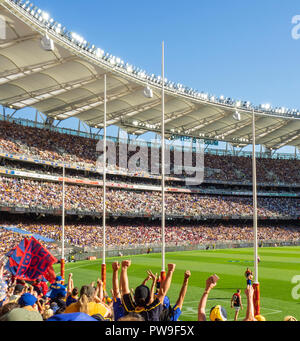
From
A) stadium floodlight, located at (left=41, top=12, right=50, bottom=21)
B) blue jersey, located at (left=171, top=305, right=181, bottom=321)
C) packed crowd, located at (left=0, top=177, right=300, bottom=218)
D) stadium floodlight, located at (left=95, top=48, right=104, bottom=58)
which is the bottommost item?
blue jersey, located at (left=171, top=305, right=181, bottom=321)

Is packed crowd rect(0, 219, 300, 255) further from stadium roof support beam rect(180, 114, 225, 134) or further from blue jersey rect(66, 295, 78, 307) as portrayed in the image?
blue jersey rect(66, 295, 78, 307)

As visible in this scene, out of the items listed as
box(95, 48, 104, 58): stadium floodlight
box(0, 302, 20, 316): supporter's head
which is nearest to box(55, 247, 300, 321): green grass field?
box(0, 302, 20, 316): supporter's head

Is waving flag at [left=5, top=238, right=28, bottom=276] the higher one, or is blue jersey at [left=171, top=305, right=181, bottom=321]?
blue jersey at [left=171, top=305, right=181, bottom=321]

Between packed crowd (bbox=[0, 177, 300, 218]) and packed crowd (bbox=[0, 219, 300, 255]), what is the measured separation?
7.20 ft

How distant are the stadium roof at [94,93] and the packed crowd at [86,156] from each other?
330 cm

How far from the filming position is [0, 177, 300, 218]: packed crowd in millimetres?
46175

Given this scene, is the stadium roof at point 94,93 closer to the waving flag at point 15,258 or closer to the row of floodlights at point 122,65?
the row of floodlights at point 122,65

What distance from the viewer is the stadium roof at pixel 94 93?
3506cm

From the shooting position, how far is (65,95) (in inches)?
1903

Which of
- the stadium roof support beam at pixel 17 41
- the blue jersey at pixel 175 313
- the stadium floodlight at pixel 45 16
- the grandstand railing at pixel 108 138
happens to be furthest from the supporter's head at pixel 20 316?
the grandstand railing at pixel 108 138

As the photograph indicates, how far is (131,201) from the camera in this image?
59.6 meters

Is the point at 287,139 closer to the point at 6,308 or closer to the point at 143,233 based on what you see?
the point at 143,233

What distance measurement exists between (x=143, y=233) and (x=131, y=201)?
5598 millimetres

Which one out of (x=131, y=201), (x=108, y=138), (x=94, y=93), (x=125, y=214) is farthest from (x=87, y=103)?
(x=131, y=201)
